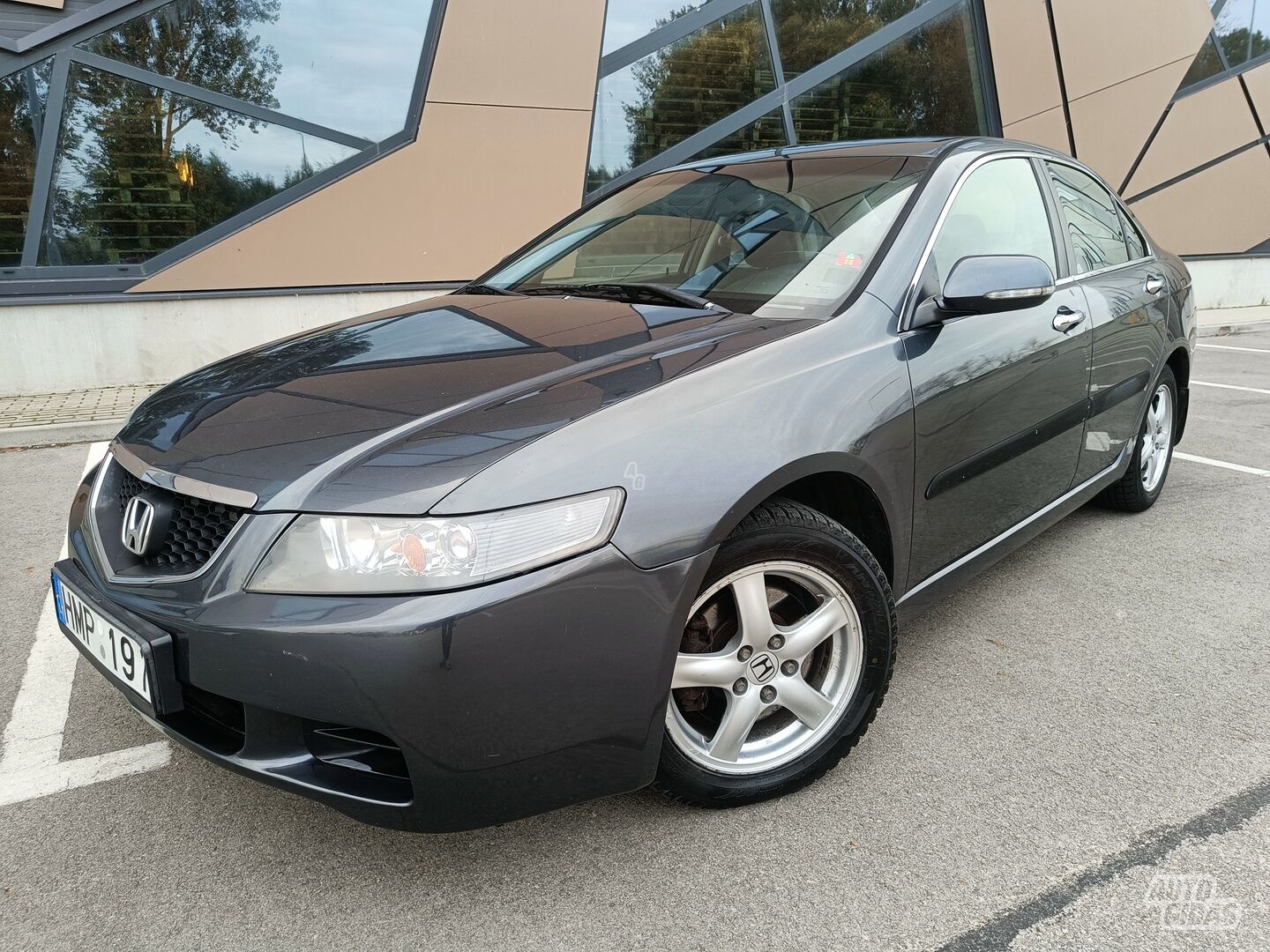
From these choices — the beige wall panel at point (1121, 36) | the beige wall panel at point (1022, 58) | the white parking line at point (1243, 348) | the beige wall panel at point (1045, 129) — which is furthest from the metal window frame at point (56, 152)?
the white parking line at point (1243, 348)

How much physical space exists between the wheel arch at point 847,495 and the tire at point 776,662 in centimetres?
8

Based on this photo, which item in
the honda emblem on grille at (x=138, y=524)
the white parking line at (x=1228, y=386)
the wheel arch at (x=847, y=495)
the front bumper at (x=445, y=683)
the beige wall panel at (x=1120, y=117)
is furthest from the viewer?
the beige wall panel at (x=1120, y=117)

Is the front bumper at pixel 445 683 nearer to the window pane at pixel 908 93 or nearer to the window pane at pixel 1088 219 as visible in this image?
the window pane at pixel 1088 219

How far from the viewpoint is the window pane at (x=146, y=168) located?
731 centimetres

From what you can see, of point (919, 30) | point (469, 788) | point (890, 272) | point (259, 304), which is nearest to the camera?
point (469, 788)

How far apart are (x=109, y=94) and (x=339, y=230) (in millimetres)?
1962

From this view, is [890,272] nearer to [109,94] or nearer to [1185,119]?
[109,94]

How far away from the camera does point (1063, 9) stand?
11039 millimetres

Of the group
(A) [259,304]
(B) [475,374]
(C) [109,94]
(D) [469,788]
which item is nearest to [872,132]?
(A) [259,304]

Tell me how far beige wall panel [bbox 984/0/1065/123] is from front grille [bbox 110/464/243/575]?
448 inches

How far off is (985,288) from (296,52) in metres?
7.39

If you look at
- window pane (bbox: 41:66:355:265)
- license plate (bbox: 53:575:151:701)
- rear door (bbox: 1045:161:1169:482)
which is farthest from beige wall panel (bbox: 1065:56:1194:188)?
license plate (bbox: 53:575:151:701)

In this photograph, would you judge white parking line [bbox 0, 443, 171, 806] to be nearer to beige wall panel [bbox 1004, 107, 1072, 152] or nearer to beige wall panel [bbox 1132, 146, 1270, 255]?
beige wall panel [bbox 1004, 107, 1072, 152]

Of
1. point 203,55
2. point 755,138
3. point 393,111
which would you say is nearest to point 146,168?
point 203,55
